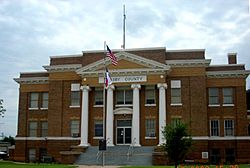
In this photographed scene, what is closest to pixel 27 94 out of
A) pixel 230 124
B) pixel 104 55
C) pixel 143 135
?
pixel 104 55

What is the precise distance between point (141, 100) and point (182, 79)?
5.44 meters

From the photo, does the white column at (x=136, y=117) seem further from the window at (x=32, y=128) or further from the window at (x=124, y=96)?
the window at (x=32, y=128)

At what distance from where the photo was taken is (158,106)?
49219 mm

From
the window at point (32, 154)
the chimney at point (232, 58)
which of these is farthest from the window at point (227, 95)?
the window at point (32, 154)

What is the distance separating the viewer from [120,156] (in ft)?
144

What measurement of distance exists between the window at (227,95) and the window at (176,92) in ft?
17.6

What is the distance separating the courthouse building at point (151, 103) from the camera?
48.6 m

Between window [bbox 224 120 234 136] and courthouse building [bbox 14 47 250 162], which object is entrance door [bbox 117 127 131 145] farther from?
window [bbox 224 120 234 136]

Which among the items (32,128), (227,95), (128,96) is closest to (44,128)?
(32,128)

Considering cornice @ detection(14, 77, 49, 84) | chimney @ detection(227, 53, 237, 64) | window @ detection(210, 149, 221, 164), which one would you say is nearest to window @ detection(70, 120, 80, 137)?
cornice @ detection(14, 77, 49, 84)

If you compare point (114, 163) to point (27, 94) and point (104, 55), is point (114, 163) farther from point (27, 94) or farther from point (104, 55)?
point (27, 94)

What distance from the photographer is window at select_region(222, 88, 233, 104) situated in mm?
49938

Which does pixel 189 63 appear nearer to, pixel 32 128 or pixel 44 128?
pixel 44 128

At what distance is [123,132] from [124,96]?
14.1 ft
